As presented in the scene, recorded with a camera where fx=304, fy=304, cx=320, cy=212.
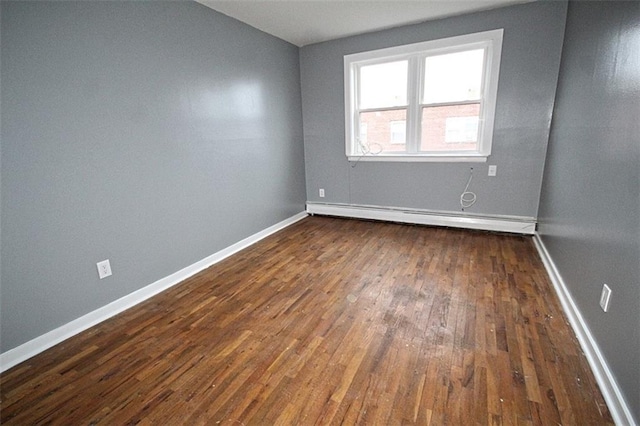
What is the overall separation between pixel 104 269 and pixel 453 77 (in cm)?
391

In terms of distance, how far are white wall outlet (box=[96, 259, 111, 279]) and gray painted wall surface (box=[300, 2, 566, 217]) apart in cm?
293

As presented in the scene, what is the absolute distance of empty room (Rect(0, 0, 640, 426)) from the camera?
1486 mm

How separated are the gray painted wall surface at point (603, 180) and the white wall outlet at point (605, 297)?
0.03 metres

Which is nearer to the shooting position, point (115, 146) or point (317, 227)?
point (115, 146)

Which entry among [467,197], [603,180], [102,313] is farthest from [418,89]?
[102,313]

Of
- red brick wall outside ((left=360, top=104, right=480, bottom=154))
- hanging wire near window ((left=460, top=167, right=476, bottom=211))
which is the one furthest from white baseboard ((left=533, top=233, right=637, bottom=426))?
red brick wall outside ((left=360, top=104, right=480, bottom=154))

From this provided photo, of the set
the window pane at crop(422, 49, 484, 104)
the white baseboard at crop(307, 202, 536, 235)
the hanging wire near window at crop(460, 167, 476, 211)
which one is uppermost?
the window pane at crop(422, 49, 484, 104)

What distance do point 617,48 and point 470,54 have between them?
191 centimetres

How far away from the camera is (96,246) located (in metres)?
2.12

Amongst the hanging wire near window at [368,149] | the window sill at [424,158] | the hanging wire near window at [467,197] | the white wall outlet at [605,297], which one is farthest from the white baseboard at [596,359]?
the hanging wire near window at [368,149]

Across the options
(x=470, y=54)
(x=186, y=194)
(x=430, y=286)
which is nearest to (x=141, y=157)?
(x=186, y=194)

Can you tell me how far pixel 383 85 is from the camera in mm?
3947

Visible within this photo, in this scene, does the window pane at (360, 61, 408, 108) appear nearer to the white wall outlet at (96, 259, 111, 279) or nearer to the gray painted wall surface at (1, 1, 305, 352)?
the gray painted wall surface at (1, 1, 305, 352)

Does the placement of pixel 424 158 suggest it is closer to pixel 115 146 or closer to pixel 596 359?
pixel 596 359
